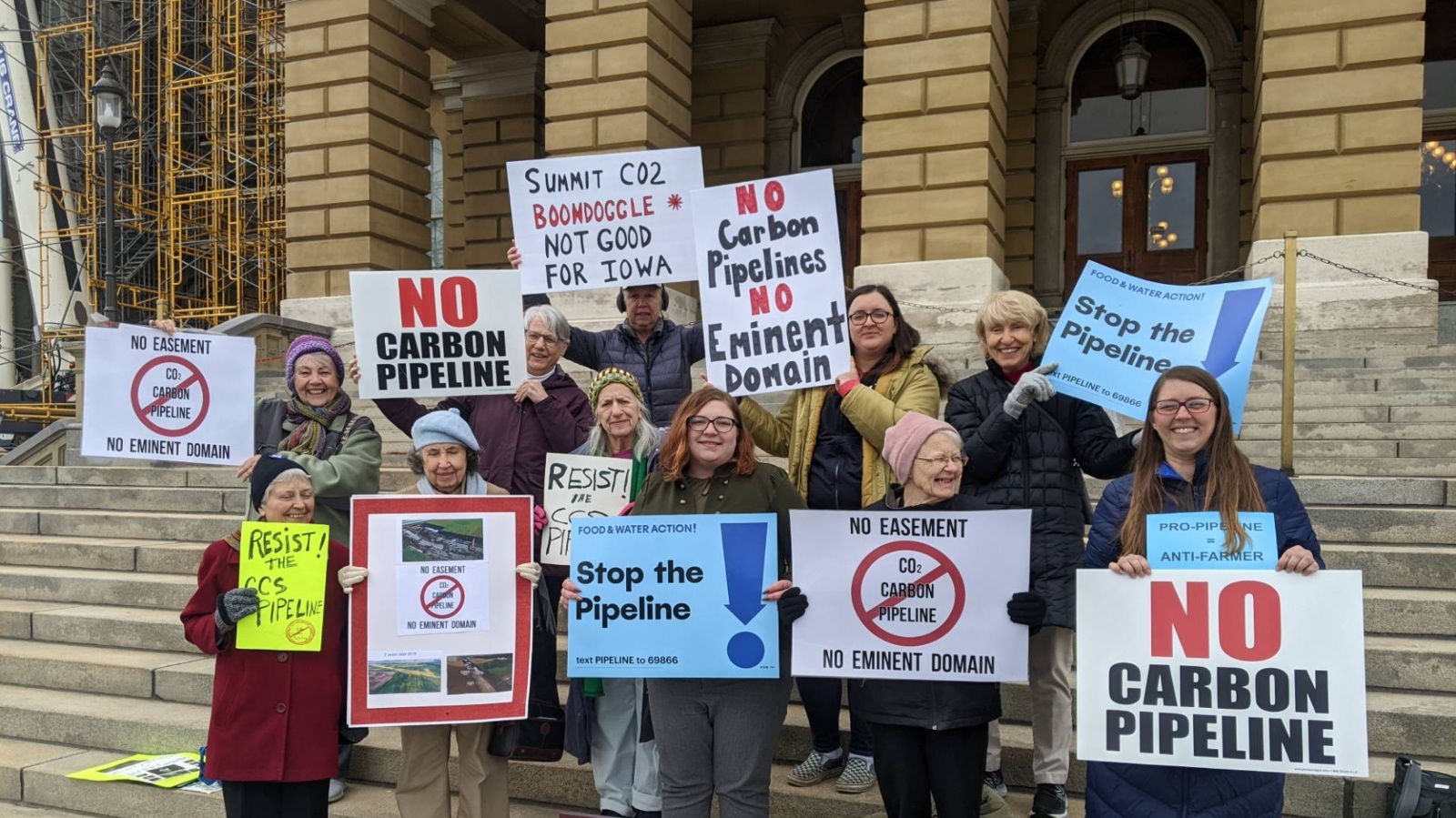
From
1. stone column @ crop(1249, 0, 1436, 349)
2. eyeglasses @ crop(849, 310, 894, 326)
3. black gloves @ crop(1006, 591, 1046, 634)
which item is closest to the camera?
black gloves @ crop(1006, 591, 1046, 634)

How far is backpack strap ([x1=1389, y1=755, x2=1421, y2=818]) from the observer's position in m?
3.49

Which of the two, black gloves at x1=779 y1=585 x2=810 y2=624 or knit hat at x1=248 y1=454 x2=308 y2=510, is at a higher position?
knit hat at x1=248 y1=454 x2=308 y2=510

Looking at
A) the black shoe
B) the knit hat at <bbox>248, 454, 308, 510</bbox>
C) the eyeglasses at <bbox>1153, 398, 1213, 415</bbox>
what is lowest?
the black shoe

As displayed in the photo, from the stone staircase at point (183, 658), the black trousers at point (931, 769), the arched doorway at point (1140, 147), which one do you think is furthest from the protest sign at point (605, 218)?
the arched doorway at point (1140, 147)

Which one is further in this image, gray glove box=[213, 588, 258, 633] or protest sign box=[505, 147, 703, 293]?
protest sign box=[505, 147, 703, 293]

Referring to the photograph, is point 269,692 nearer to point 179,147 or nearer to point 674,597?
point 674,597

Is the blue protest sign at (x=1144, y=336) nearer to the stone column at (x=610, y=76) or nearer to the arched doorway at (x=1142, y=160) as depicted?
the stone column at (x=610, y=76)

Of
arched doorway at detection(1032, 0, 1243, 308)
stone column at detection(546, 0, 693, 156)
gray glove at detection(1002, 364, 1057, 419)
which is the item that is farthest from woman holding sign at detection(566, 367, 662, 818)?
arched doorway at detection(1032, 0, 1243, 308)

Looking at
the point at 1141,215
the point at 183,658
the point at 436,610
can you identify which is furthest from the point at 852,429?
the point at 1141,215

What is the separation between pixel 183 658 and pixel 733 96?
13951mm

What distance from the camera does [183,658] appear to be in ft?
19.7

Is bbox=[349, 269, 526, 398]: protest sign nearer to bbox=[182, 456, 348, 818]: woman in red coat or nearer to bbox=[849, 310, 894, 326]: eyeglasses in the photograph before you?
bbox=[182, 456, 348, 818]: woman in red coat

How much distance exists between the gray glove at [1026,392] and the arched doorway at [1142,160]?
12.9 m

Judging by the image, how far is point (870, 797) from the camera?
4137 millimetres
